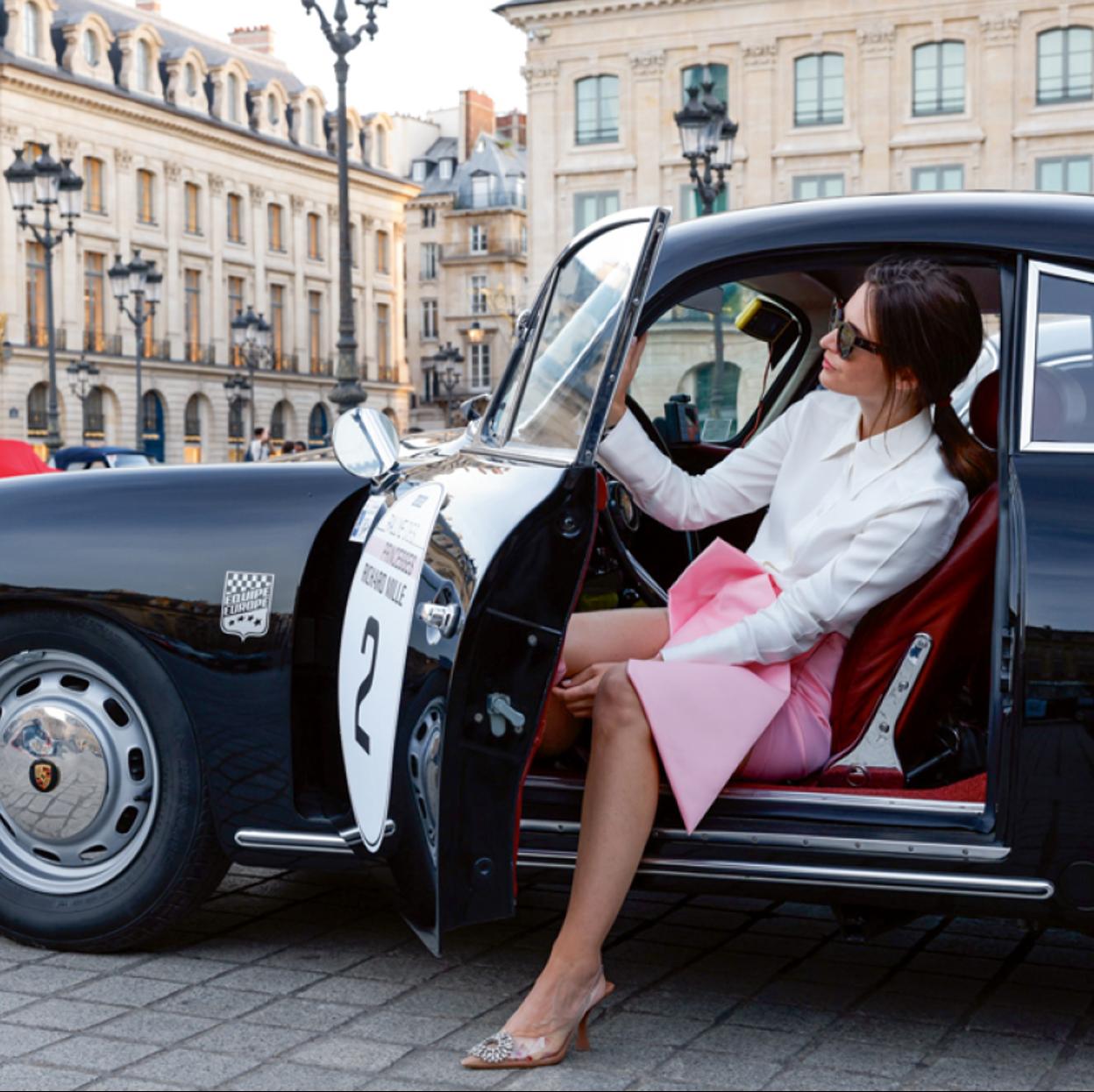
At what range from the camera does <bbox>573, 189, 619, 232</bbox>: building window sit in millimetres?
52156

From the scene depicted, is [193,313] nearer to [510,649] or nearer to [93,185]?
[93,185]

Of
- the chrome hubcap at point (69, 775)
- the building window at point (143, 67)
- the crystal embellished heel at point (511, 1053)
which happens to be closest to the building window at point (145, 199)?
the building window at point (143, 67)

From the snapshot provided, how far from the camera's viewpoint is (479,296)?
9650 cm

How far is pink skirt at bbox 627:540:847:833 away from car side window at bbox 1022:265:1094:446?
0.64 metres

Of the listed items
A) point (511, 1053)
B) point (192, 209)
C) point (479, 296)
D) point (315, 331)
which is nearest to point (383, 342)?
point (315, 331)

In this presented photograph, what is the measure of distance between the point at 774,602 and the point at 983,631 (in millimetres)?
454

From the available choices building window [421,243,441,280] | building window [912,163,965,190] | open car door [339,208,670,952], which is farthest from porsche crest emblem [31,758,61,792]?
building window [421,243,441,280]

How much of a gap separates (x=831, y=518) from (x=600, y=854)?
0.89 m

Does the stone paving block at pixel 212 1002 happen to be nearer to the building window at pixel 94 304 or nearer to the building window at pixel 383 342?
the building window at pixel 94 304

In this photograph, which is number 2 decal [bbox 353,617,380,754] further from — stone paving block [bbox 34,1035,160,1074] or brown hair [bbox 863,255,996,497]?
brown hair [bbox 863,255,996,497]

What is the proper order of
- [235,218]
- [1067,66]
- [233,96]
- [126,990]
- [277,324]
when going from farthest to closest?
1. [277,324]
2. [233,96]
3. [235,218]
4. [1067,66]
5. [126,990]

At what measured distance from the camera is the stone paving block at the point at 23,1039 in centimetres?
333

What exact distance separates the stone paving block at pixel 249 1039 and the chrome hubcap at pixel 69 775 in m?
0.64

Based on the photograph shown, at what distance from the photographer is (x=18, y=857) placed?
4.09 m
